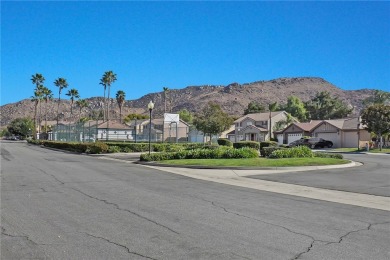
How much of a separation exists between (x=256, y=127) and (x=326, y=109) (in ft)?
149

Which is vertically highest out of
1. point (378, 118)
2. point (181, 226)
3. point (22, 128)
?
point (22, 128)

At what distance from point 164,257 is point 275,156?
20209 millimetres

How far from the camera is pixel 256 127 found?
3103 inches

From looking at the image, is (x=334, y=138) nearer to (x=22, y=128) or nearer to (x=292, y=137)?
(x=292, y=137)

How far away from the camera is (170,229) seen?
730 centimetres

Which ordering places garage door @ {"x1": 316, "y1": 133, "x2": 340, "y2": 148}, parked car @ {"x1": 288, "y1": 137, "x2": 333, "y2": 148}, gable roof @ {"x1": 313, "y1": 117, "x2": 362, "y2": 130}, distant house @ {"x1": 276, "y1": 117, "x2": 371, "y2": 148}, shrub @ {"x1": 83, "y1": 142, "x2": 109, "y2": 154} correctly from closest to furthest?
shrub @ {"x1": 83, "y1": 142, "x2": 109, "y2": 154} → parked car @ {"x1": 288, "y1": 137, "x2": 333, "y2": 148} → distant house @ {"x1": 276, "y1": 117, "x2": 371, "y2": 148} → gable roof @ {"x1": 313, "y1": 117, "x2": 362, "y2": 130} → garage door @ {"x1": 316, "y1": 133, "x2": 340, "y2": 148}

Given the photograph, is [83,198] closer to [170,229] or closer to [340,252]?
[170,229]

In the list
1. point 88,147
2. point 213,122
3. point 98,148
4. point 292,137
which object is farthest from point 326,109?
point 98,148

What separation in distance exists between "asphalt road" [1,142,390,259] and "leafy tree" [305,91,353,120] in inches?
4258

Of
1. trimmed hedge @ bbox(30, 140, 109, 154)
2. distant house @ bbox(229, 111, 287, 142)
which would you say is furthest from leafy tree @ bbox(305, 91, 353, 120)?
trimmed hedge @ bbox(30, 140, 109, 154)

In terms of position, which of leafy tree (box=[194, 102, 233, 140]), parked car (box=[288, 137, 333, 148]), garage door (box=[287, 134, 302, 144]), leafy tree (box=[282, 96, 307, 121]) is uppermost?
leafy tree (box=[282, 96, 307, 121])

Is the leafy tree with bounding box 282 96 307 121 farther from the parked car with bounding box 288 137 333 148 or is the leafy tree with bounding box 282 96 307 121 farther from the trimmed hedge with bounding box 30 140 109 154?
the trimmed hedge with bounding box 30 140 109 154

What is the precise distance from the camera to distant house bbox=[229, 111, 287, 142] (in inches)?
3078

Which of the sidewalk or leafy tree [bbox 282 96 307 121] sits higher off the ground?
leafy tree [bbox 282 96 307 121]
